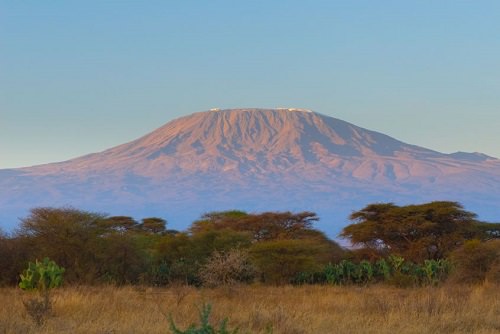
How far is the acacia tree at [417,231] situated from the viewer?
39812 millimetres

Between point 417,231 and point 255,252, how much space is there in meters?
13.0

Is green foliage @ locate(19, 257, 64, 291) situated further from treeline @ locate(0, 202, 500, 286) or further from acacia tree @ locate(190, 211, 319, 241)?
acacia tree @ locate(190, 211, 319, 241)

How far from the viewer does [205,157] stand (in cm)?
18962

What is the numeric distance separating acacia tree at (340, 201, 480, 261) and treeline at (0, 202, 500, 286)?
2.1 inches

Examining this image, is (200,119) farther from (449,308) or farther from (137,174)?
(449,308)

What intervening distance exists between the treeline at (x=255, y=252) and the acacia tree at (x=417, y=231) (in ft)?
0.17


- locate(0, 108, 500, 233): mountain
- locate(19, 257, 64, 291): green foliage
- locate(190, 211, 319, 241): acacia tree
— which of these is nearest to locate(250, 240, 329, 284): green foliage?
locate(19, 257, 64, 291): green foliage

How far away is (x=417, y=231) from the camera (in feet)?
133

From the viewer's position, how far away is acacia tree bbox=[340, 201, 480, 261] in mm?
39812

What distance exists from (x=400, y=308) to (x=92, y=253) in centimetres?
1534

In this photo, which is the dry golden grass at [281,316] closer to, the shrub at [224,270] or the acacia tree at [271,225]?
the shrub at [224,270]

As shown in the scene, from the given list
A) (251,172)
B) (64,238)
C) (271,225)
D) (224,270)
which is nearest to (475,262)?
(224,270)

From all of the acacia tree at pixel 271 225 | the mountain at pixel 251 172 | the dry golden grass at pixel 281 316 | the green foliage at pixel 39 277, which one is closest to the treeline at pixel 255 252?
the acacia tree at pixel 271 225

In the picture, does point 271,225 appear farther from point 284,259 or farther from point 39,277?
point 39,277
